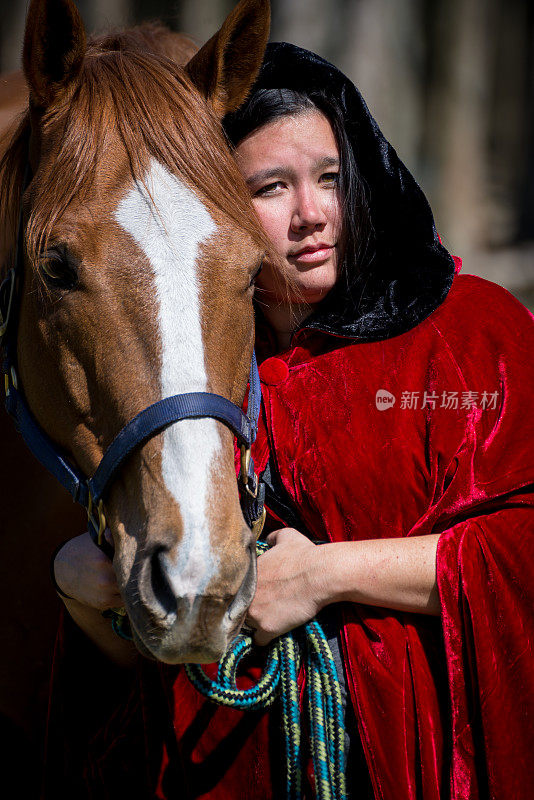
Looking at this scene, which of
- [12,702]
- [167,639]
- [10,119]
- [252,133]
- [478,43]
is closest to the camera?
[167,639]

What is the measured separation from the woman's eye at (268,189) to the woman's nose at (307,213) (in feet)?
0.16

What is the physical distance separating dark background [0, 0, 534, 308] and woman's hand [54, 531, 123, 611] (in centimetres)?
394

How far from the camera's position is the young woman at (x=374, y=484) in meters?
1.29

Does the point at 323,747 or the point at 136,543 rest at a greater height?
the point at 136,543

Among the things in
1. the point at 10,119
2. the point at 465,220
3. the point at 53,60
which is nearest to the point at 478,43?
the point at 465,220

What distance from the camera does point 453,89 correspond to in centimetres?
548

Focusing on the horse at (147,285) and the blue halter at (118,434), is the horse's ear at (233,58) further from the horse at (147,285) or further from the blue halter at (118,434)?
the blue halter at (118,434)

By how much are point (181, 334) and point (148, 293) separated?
89 mm

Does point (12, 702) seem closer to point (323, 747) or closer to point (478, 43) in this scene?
point (323, 747)

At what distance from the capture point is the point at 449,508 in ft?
4.52

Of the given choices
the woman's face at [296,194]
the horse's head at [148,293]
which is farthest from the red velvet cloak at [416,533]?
the horse's head at [148,293]

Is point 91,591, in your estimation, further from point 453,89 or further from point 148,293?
point 453,89

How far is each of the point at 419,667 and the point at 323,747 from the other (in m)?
0.22

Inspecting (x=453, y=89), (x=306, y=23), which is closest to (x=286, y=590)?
(x=306, y=23)
